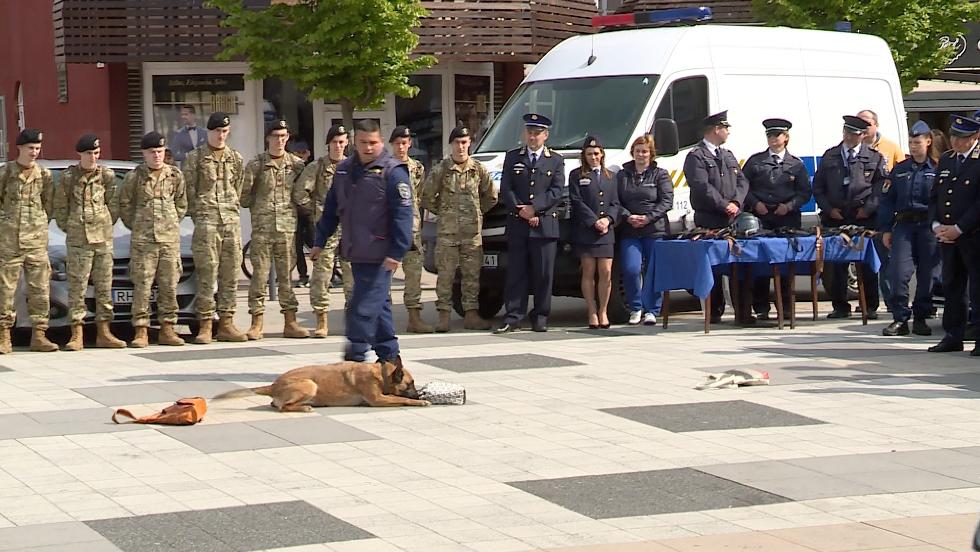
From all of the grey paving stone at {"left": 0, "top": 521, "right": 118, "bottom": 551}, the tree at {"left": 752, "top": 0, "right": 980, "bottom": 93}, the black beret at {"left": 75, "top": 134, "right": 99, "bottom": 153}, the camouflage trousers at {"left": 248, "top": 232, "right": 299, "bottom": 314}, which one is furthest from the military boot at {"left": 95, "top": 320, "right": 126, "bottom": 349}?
the tree at {"left": 752, "top": 0, "right": 980, "bottom": 93}

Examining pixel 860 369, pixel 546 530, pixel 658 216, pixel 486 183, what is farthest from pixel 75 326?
pixel 546 530

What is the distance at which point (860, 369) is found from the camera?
41.1 feet

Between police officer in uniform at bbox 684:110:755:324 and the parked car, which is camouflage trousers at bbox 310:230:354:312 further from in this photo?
police officer in uniform at bbox 684:110:755:324

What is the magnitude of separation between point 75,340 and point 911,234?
736 cm

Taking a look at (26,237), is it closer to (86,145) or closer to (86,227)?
(86,227)

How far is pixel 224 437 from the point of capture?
31.8 ft

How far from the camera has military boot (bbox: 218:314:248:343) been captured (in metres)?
15.0

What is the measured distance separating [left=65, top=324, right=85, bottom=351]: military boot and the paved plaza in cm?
54

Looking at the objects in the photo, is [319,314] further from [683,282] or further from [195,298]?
[683,282]

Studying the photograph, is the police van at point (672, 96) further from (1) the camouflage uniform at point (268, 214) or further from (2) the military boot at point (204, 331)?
(2) the military boot at point (204, 331)

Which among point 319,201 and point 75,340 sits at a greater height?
point 319,201

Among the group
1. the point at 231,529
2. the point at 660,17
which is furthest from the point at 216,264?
the point at 231,529

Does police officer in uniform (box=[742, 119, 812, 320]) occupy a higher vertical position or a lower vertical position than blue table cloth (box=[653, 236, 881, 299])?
higher

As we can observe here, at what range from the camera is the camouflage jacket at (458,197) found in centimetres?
1550
